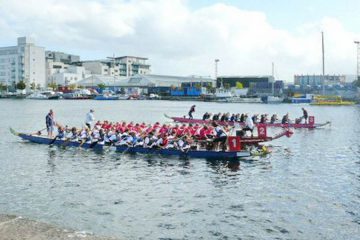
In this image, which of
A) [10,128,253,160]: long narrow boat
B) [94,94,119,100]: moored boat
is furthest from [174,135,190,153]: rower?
[94,94,119,100]: moored boat

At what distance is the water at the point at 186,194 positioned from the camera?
18.3 meters

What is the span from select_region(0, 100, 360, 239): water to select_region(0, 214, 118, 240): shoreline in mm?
2495

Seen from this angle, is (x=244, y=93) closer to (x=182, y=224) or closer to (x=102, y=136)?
(x=102, y=136)

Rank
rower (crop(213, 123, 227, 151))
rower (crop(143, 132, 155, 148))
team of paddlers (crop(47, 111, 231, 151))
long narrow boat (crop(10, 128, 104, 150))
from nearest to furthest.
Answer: rower (crop(213, 123, 227, 151)) < team of paddlers (crop(47, 111, 231, 151)) < rower (crop(143, 132, 155, 148)) < long narrow boat (crop(10, 128, 104, 150))

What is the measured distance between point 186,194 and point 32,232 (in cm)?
991

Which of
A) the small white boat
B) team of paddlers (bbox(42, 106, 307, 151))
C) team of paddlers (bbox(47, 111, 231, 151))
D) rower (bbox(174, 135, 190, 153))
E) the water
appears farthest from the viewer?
the small white boat

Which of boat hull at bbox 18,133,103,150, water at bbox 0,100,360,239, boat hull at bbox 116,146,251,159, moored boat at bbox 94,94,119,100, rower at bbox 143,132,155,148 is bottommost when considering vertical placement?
water at bbox 0,100,360,239

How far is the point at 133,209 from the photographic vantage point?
20.6m

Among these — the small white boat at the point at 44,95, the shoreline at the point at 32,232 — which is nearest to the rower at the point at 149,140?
the shoreline at the point at 32,232

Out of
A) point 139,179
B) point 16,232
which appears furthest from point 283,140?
point 16,232

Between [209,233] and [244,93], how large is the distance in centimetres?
17861

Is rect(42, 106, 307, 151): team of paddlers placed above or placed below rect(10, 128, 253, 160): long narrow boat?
above

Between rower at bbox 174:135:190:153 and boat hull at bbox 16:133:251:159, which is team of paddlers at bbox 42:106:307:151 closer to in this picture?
rower at bbox 174:135:190:153

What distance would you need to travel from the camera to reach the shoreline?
14.5m
